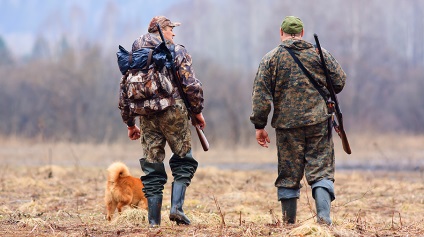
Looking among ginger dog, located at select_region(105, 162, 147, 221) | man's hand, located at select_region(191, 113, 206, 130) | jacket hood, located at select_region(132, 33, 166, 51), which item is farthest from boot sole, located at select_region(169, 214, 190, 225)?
jacket hood, located at select_region(132, 33, 166, 51)

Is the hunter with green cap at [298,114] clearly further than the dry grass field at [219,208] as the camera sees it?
Yes

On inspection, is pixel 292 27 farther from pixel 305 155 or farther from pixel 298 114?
pixel 305 155

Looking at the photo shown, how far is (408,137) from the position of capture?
105 feet

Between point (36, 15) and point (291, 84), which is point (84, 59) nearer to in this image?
point (291, 84)

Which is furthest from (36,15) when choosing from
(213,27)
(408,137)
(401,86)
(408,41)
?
(408,137)

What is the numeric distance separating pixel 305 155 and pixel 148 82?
166cm

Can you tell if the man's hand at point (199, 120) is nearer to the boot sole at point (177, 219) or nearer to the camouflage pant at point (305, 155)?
the camouflage pant at point (305, 155)

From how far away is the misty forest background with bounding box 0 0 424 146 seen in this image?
3816 cm

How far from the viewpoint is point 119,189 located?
7.95 m

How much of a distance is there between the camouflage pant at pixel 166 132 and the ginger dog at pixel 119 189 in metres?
1.22

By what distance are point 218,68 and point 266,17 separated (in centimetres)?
2019

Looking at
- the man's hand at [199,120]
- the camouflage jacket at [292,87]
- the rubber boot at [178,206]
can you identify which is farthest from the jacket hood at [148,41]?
the rubber boot at [178,206]

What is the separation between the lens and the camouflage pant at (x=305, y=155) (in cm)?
662

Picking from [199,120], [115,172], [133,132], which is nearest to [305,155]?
[199,120]
